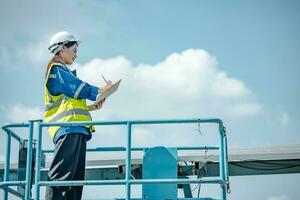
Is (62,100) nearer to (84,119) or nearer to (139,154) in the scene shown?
(84,119)

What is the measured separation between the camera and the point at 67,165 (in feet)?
24.1

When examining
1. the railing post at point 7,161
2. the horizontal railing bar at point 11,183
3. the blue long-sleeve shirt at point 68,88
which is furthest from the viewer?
the railing post at point 7,161

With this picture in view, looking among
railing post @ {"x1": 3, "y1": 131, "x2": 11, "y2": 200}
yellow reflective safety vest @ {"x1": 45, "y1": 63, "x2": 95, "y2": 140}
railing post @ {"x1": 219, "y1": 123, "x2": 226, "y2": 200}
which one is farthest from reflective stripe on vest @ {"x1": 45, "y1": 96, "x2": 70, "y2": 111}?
railing post @ {"x1": 219, "y1": 123, "x2": 226, "y2": 200}

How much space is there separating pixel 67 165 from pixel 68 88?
990 mm

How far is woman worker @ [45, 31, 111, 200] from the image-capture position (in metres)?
7.36

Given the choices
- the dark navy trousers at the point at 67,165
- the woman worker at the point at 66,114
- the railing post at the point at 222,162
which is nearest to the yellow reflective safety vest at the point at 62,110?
the woman worker at the point at 66,114

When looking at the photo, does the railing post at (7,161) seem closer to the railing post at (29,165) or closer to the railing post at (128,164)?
the railing post at (29,165)

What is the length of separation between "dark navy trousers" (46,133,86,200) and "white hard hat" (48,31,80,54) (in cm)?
125

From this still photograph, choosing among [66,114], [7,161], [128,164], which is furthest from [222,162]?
[7,161]

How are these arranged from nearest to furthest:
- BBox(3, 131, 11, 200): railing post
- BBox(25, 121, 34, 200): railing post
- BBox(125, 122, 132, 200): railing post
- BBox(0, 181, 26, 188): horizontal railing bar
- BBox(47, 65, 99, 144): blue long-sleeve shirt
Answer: BBox(125, 122, 132, 200): railing post → BBox(25, 121, 34, 200): railing post → BBox(0, 181, 26, 188): horizontal railing bar → BBox(47, 65, 99, 144): blue long-sleeve shirt → BBox(3, 131, 11, 200): railing post

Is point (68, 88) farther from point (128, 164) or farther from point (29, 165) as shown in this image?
point (128, 164)

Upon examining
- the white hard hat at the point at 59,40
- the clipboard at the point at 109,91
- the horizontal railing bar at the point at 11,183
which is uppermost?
the white hard hat at the point at 59,40

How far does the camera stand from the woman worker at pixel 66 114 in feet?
24.1

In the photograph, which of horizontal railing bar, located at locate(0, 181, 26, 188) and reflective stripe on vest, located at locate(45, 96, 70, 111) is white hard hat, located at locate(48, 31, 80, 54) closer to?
reflective stripe on vest, located at locate(45, 96, 70, 111)
